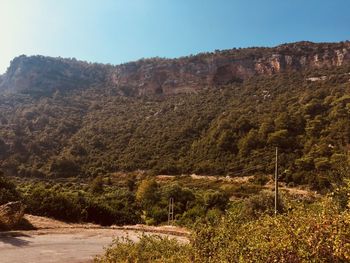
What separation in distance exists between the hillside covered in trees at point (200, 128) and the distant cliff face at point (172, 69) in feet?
3.75

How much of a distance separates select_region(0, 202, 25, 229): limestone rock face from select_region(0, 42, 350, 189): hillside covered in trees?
30091mm

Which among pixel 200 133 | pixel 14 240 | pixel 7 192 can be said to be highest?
pixel 200 133

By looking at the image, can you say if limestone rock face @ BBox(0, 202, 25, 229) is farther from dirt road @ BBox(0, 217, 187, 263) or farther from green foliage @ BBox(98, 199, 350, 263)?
green foliage @ BBox(98, 199, 350, 263)

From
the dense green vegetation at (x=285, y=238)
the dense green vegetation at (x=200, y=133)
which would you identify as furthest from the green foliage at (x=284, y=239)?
the dense green vegetation at (x=200, y=133)

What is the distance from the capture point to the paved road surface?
13.3 metres

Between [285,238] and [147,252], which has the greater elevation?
[285,238]

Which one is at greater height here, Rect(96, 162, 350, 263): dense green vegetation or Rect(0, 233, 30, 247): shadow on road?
Rect(96, 162, 350, 263): dense green vegetation

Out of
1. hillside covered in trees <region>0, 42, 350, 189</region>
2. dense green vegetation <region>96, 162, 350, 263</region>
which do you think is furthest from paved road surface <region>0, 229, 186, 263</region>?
hillside covered in trees <region>0, 42, 350, 189</region>

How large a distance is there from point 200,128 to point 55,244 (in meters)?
60.3

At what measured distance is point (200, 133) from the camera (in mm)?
74000

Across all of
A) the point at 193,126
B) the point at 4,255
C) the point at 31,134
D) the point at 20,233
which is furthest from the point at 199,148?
the point at 4,255

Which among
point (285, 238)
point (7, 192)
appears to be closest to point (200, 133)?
point (7, 192)

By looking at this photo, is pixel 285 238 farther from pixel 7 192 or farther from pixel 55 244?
pixel 7 192

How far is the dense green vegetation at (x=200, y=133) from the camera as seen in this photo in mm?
59375
